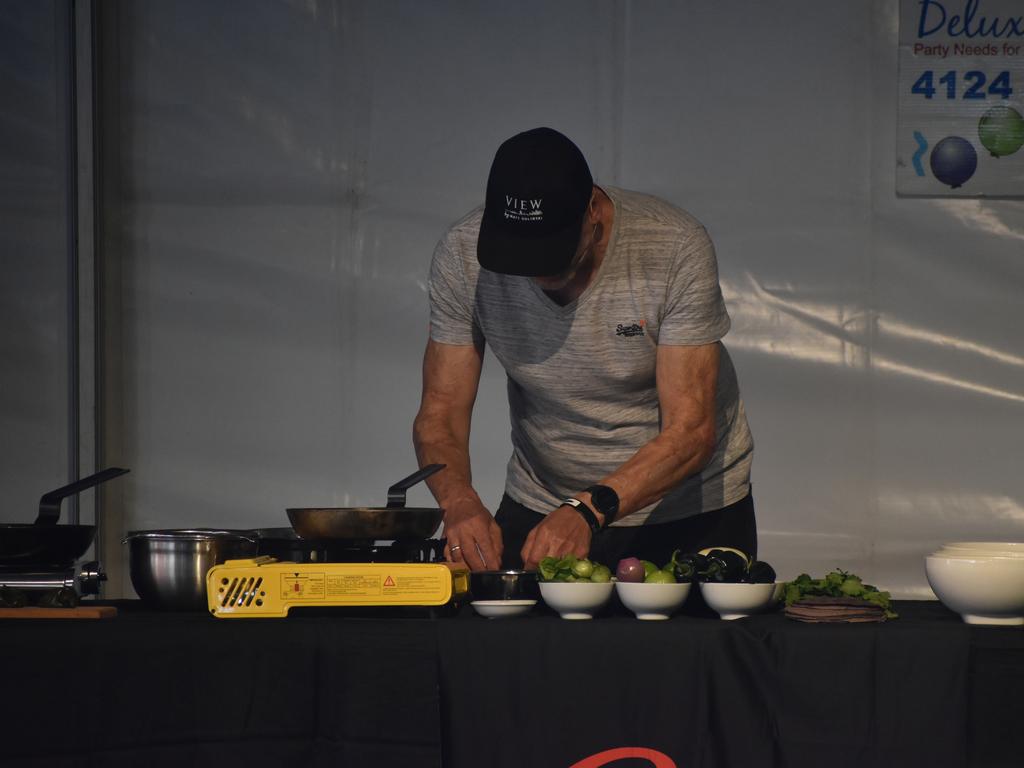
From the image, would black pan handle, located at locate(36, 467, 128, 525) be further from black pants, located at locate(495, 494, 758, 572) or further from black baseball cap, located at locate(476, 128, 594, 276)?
black pants, located at locate(495, 494, 758, 572)

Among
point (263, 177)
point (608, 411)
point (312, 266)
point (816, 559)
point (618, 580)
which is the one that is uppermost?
A: point (263, 177)

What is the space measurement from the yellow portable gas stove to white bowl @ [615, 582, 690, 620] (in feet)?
0.89

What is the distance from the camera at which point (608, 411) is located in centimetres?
257

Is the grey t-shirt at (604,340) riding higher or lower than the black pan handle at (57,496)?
higher

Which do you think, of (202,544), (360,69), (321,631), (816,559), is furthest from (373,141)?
(321,631)

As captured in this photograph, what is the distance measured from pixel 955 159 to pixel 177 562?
9.39ft

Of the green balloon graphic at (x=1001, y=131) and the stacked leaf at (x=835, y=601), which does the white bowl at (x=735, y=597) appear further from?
the green balloon graphic at (x=1001, y=131)

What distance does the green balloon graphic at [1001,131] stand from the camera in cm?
376

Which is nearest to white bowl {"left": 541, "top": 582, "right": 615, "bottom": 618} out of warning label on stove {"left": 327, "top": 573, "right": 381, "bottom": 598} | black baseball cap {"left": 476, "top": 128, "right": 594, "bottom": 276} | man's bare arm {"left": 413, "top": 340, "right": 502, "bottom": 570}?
warning label on stove {"left": 327, "top": 573, "right": 381, "bottom": 598}

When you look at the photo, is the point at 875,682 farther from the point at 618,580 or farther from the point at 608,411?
the point at 608,411

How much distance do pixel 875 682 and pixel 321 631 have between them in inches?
31.2

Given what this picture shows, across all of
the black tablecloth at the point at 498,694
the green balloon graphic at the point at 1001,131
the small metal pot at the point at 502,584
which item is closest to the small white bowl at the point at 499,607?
the small metal pot at the point at 502,584

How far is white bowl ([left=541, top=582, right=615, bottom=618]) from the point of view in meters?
1.81

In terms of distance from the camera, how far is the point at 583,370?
2494mm
